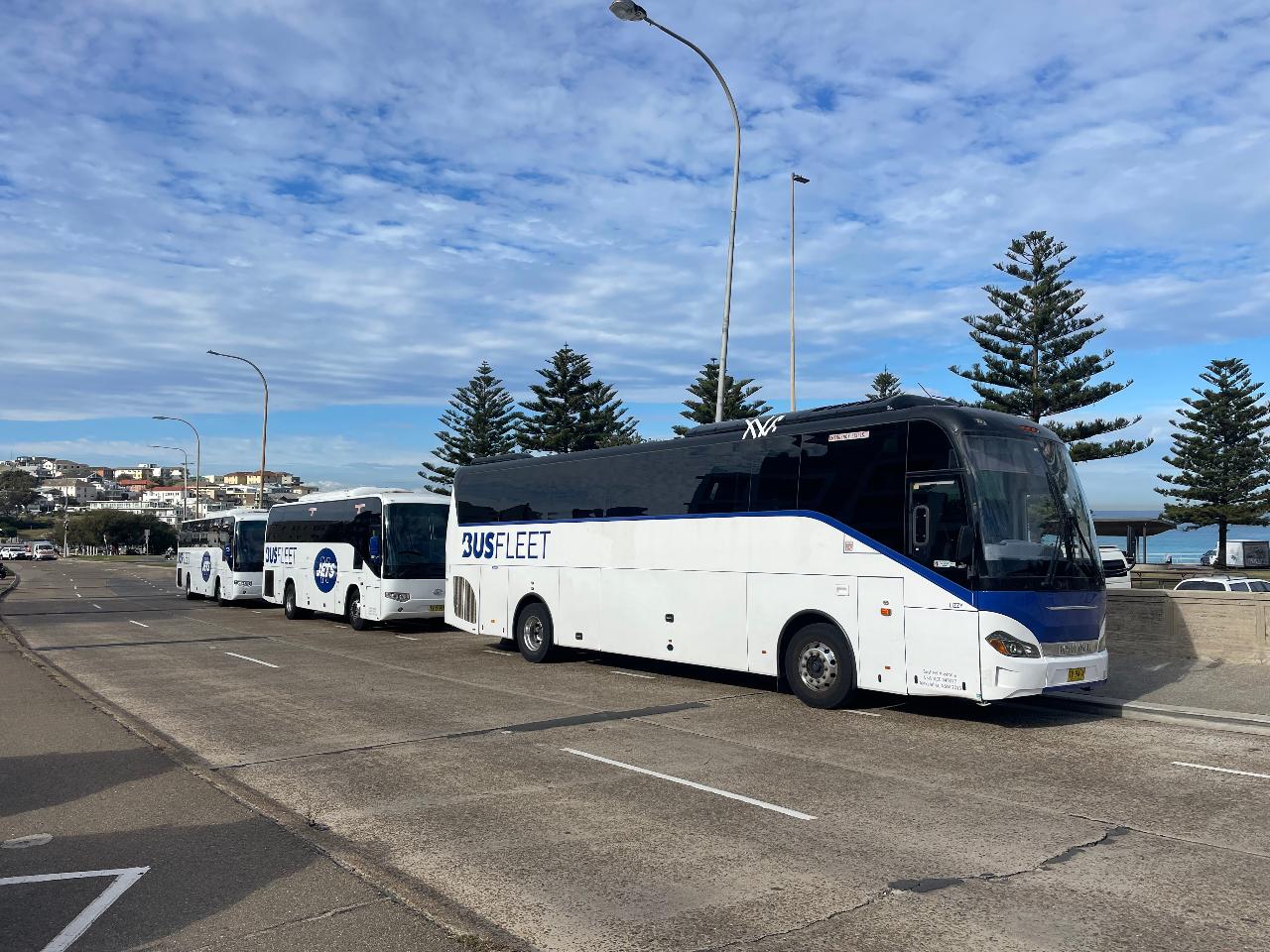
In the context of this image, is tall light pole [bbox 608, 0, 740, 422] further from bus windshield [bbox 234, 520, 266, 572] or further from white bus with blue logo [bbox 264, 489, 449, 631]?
bus windshield [bbox 234, 520, 266, 572]

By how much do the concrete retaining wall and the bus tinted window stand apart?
6.16 m

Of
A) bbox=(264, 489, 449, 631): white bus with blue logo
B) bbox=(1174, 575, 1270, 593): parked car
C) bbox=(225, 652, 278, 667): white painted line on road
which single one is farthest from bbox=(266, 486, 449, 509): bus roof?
bbox=(1174, 575, 1270, 593): parked car

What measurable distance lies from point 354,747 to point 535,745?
5.35 ft

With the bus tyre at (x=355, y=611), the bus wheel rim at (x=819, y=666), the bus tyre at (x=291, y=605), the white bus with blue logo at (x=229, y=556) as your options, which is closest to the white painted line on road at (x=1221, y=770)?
the bus wheel rim at (x=819, y=666)

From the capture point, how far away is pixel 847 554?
11297mm

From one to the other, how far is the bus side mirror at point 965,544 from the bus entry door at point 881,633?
752 mm

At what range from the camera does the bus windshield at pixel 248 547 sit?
31.1 m

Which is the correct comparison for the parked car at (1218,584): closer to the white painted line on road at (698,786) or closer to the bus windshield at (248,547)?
the white painted line on road at (698,786)

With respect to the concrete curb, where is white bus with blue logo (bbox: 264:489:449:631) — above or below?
above

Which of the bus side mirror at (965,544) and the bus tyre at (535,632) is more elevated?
the bus side mirror at (965,544)

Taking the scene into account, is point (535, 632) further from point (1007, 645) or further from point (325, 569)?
point (325, 569)

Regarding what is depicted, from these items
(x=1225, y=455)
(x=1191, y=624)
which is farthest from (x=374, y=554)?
(x=1225, y=455)

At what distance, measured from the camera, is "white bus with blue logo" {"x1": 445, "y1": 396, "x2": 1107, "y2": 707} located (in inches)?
398

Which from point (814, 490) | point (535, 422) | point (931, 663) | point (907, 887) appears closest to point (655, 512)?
Result: point (814, 490)
